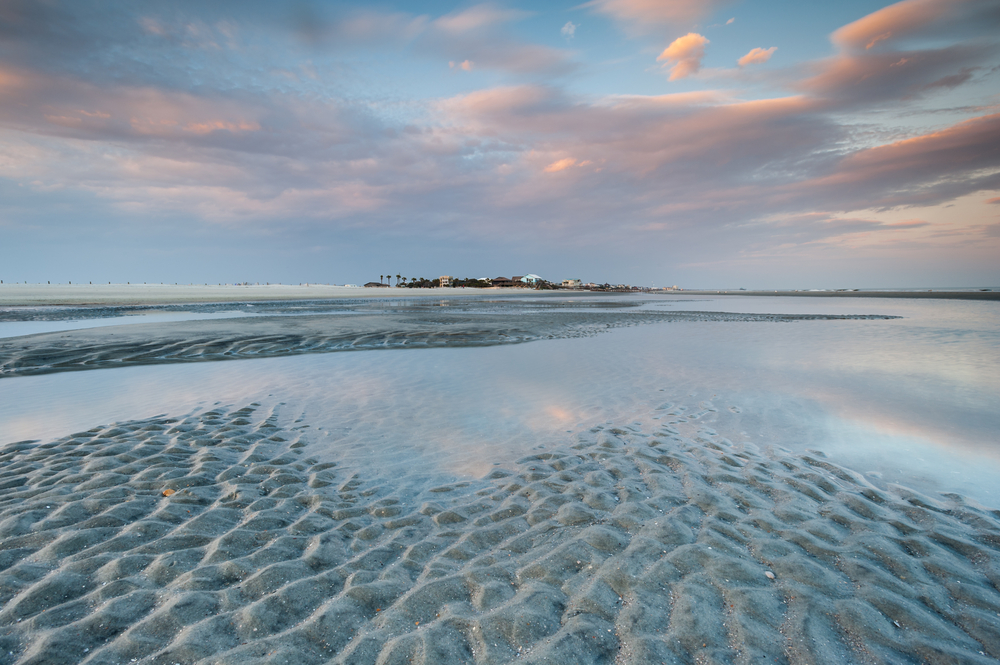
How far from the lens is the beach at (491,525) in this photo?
3.16 m

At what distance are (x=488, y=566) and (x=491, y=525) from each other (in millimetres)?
793

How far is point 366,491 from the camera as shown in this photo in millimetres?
5617

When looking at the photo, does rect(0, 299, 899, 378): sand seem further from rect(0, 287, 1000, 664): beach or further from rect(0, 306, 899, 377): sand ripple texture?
rect(0, 287, 1000, 664): beach

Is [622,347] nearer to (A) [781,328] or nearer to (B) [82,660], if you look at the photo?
(A) [781,328]

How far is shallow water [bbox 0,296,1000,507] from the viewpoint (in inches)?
281

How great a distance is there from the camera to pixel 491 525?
4.79m

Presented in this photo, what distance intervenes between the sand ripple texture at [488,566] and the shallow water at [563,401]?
125 centimetres

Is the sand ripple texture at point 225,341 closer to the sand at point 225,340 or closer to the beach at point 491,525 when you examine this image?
the sand at point 225,340

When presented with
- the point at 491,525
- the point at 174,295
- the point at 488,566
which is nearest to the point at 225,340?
the point at 491,525

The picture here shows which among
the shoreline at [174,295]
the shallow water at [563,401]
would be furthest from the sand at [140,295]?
the shallow water at [563,401]

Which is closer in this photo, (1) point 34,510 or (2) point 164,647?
(2) point 164,647

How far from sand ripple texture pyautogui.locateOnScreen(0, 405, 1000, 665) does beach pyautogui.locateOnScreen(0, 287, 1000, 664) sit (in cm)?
2

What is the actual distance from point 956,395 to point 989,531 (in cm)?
896

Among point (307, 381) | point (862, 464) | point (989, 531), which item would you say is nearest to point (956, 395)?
point (862, 464)
